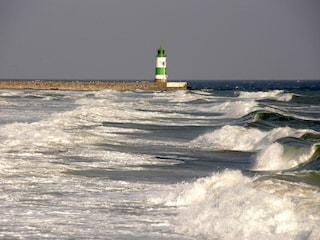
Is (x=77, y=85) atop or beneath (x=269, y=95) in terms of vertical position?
atop

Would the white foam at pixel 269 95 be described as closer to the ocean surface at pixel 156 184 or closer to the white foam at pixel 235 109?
the white foam at pixel 235 109

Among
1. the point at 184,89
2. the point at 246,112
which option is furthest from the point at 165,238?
the point at 184,89

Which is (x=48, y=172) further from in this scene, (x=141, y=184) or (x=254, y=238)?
(x=254, y=238)

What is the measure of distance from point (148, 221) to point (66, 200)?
2.13m

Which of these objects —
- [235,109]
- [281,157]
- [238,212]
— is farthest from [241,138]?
[235,109]

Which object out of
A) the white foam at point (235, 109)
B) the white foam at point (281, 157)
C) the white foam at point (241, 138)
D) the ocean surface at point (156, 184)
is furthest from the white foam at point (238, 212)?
the white foam at point (235, 109)

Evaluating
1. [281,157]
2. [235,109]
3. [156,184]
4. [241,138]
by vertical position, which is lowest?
A: [235,109]

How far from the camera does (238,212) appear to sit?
43.3 feet

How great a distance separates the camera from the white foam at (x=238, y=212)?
12070mm

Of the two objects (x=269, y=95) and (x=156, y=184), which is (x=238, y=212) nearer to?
(x=156, y=184)

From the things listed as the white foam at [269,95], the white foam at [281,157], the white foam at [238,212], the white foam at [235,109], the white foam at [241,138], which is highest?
the white foam at [238,212]

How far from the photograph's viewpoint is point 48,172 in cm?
1853
